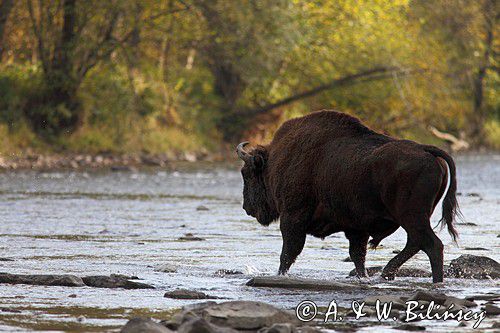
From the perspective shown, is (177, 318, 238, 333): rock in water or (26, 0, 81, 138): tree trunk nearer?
(177, 318, 238, 333): rock in water

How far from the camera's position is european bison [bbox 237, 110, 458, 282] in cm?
976

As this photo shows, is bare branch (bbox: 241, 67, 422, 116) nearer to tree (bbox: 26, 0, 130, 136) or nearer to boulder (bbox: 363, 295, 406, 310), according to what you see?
tree (bbox: 26, 0, 130, 136)

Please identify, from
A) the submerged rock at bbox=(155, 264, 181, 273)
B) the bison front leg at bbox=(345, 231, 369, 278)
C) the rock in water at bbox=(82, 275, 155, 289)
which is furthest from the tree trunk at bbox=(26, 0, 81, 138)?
the rock in water at bbox=(82, 275, 155, 289)

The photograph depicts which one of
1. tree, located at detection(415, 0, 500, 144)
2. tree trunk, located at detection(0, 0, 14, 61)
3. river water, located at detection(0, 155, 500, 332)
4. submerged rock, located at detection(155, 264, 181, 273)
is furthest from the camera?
tree, located at detection(415, 0, 500, 144)

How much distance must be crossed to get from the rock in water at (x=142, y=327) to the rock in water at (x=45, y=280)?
2615mm

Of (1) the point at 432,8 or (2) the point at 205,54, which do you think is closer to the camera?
(2) the point at 205,54

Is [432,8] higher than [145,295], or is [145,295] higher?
[432,8]

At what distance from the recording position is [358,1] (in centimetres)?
4191

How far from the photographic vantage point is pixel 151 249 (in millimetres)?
12484

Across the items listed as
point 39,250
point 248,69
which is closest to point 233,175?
point 248,69

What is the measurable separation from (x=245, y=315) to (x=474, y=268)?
370 centimetres

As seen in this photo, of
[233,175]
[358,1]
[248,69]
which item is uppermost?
[358,1]

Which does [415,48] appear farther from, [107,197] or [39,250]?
[39,250]

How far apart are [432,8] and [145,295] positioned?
36764 millimetres
